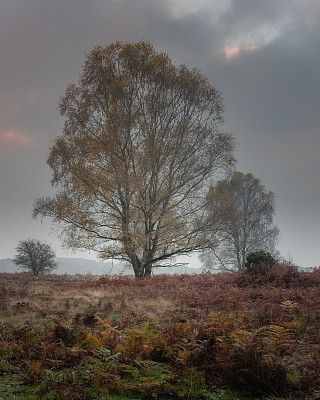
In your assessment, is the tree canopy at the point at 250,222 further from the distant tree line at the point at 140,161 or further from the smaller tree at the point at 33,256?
the smaller tree at the point at 33,256

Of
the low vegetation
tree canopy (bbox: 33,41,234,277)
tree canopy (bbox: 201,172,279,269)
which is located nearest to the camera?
the low vegetation

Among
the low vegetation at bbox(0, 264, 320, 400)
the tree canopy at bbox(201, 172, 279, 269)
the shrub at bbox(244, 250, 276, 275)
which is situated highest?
the tree canopy at bbox(201, 172, 279, 269)

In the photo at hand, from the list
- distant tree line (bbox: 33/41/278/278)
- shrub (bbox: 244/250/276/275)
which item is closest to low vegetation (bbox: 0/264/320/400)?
shrub (bbox: 244/250/276/275)

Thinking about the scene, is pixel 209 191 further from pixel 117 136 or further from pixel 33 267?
pixel 33 267

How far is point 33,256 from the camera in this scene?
97.6ft

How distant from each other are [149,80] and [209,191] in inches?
296

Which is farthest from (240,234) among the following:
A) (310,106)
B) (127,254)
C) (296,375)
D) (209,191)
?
(310,106)

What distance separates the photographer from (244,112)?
312 ft

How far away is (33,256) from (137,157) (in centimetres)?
1897

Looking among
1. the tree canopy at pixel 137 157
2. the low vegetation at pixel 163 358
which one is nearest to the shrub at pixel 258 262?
the tree canopy at pixel 137 157

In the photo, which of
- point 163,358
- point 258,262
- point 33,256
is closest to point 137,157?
point 258,262

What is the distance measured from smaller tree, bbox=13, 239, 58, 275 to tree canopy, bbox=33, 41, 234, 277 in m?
14.4

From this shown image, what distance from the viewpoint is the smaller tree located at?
97.1 ft

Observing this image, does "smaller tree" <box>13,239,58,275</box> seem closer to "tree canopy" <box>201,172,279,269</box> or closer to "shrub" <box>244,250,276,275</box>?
"tree canopy" <box>201,172,279,269</box>
